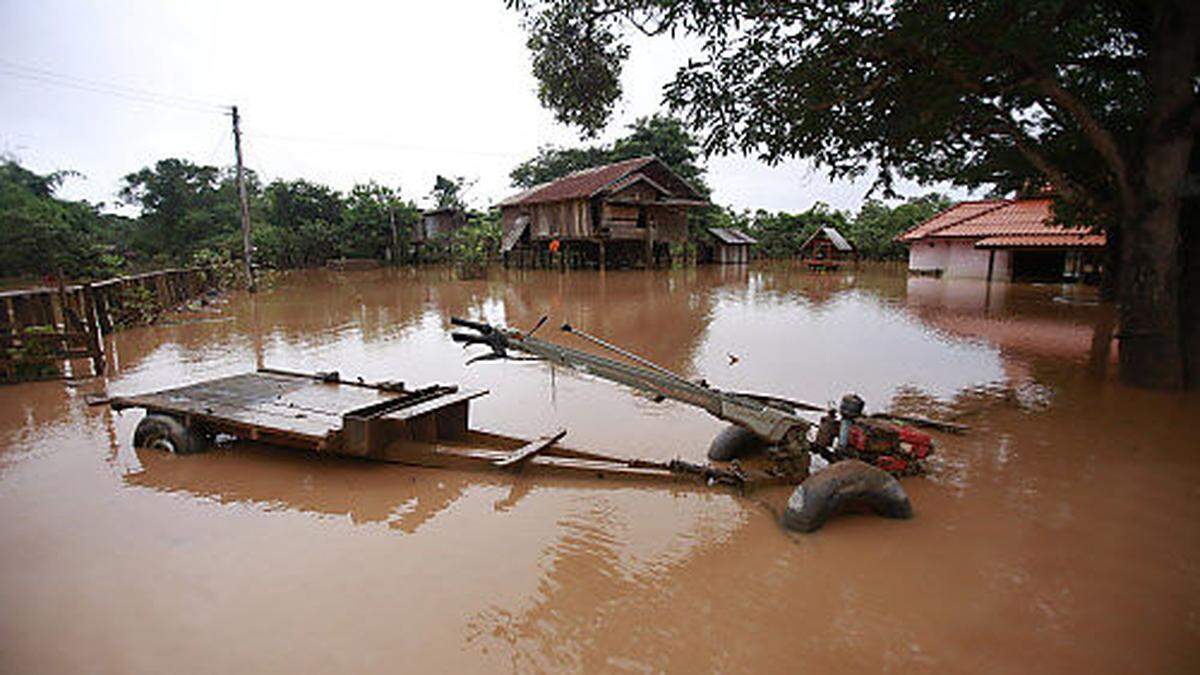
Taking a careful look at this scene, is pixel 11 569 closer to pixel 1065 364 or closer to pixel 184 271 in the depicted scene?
pixel 1065 364

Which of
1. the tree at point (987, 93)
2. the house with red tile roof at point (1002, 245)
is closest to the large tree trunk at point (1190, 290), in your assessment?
the tree at point (987, 93)

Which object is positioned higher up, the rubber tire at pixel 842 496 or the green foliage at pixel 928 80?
the green foliage at pixel 928 80

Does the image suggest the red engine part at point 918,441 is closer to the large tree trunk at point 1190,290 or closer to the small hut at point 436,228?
the large tree trunk at point 1190,290

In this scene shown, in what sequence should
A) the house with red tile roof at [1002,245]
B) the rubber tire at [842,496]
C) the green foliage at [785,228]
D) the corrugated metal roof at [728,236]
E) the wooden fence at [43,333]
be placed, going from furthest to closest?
the green foliage at [785,228] → the corrugated metal roof at [728,236] → the house with red tile roof at [1002,245] → the wooden fence at [43,333] → the rubber tire at [842,496]

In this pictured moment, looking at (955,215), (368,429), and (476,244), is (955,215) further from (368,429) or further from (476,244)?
(368,429)

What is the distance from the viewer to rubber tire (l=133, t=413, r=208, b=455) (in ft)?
19.2

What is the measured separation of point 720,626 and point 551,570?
1236 mm

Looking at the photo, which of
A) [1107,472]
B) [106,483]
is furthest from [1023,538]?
[106,483]

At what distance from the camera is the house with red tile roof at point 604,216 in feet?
97.8

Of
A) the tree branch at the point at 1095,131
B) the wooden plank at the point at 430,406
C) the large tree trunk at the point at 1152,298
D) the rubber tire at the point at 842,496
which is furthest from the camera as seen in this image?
the large tree trunk at the point at 1152,298

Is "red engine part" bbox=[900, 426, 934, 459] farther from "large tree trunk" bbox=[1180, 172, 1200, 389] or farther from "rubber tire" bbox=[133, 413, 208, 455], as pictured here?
"rubber tire" bbox=[133, 413, 208, 455]

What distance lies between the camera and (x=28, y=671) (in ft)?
9.95

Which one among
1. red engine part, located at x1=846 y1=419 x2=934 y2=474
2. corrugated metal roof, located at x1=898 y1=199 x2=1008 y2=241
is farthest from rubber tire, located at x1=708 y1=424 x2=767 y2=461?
corrugated metal roof, located at x1=898 y1=199 x2=1008 y2=241

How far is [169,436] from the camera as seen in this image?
19.2ft
